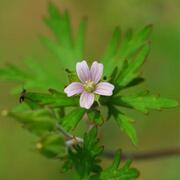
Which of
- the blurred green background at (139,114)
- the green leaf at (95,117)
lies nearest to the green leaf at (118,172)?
the green leaf at (95,117)

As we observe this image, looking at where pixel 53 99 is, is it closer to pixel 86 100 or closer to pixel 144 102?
pixel 86 100

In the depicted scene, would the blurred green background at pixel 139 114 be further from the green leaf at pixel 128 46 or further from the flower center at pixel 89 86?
the flower center at pixel 89 86

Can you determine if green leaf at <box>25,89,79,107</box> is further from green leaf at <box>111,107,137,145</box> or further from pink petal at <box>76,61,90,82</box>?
green leaf at <box>111,107,137,145</box>

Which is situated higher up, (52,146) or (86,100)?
(86,100)

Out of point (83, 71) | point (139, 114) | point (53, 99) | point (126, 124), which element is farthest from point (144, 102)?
point (139, 114)

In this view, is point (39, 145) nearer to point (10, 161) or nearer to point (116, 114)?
point (116, 114)

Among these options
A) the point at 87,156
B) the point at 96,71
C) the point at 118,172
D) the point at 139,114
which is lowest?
the point at 118,172

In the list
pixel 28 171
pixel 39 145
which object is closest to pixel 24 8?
pixel 28 171
